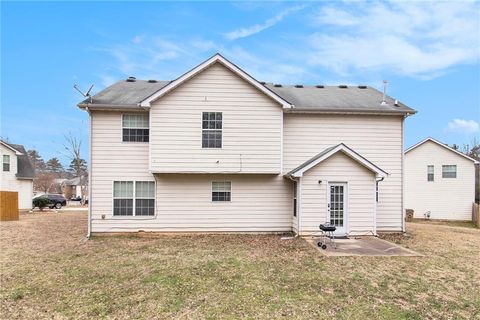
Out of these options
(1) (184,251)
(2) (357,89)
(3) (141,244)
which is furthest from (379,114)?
(3) (141,244)

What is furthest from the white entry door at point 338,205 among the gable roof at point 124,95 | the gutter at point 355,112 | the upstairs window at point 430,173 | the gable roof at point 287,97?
the upstairs window at point 430,173

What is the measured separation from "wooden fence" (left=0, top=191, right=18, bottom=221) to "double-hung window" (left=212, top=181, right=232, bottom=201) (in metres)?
16.1

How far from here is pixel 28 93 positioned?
34688 millimetres

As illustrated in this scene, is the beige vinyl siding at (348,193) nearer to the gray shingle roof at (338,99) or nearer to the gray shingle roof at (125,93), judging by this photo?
the gray shingle roof at (338,99)

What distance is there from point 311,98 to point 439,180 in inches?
704

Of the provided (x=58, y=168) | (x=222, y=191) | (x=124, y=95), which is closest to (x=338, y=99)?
(x=222, y=191)

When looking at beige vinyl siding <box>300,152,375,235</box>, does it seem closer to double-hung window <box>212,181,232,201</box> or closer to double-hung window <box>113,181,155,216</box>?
double-hung window <box>212,181,232,201</box>

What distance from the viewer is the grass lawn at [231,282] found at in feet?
19.2

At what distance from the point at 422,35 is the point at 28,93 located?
36.7m

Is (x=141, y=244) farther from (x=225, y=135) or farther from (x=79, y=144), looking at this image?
(x=79, y=144)

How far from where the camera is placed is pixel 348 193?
1249cm

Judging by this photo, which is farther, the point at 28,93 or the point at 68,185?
the point at 68,185

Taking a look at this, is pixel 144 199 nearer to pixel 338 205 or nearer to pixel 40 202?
pixel 338 205

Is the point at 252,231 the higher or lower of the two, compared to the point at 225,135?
lower
